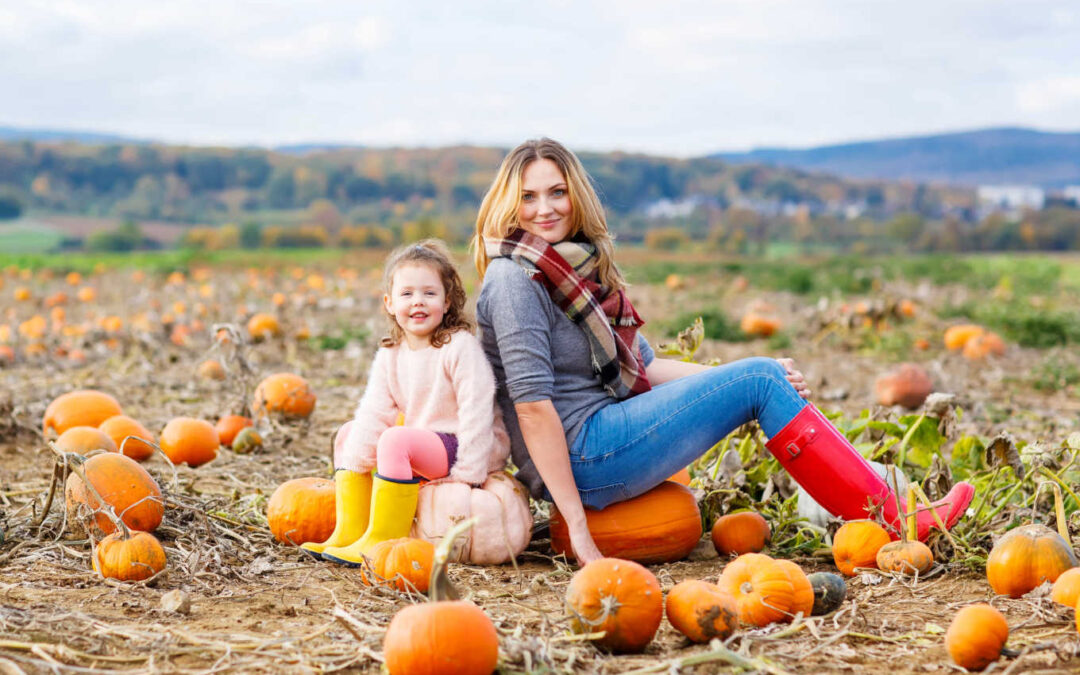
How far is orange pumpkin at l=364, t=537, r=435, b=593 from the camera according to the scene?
3205 mm

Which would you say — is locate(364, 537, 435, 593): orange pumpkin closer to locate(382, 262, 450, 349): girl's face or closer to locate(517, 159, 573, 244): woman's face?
locate(382, 262, 450, 349): girl's face

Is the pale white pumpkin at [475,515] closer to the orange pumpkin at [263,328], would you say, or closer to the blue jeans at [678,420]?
the blue jeans at [678,420]

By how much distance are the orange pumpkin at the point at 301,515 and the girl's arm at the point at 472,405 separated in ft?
1.83

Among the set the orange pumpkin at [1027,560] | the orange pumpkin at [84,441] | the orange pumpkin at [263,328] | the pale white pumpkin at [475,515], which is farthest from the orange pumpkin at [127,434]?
the orange pumpkin at [263,328]

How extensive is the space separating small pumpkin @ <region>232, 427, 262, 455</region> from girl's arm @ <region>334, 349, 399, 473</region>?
1.74 metres

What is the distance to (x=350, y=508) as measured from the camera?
3711mm

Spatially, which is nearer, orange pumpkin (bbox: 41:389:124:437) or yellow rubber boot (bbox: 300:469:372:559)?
yellow rubber boot (bbox: 300:469:372:559)

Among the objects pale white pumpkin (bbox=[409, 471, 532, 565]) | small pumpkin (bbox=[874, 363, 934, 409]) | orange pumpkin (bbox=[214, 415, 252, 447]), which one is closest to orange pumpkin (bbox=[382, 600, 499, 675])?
pale white pumpkin (bbox=[409, 471, 532, 565])

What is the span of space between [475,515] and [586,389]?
0.62 m

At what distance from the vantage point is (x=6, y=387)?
23.8 feet

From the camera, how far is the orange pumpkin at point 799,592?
2932 millimetres

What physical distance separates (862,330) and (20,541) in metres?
8.03

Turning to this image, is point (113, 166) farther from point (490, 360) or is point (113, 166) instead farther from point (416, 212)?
point (490, 360)

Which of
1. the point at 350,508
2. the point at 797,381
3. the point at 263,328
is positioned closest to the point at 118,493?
the point at 350,508
